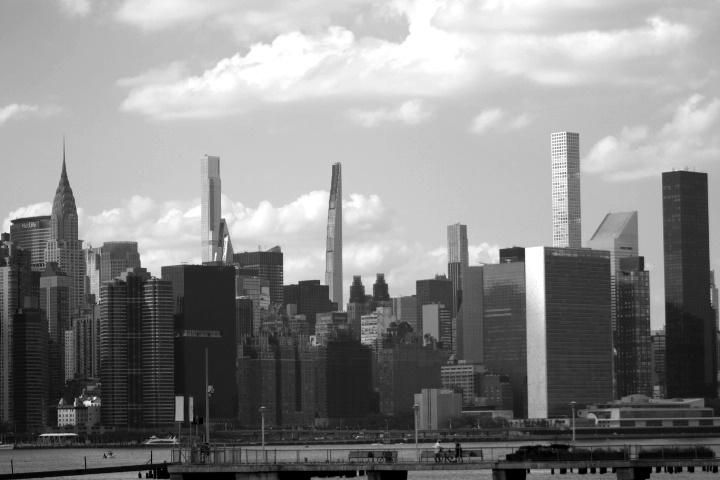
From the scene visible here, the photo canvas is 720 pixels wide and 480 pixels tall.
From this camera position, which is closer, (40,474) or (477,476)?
(40,474)

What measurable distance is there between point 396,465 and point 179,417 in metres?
12.5

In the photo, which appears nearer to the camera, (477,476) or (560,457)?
(560,457)

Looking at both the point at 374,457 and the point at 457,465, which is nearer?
the point at 457,465

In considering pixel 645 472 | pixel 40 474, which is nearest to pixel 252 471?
pixel 645 472

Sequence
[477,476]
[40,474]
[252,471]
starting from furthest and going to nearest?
[477,476] → [40,474] → [252,471]

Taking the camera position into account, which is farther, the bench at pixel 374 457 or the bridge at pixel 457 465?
the bench at pixel 374 457

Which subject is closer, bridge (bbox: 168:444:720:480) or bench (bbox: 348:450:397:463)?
bridge (bbox: 168:444:720:480)

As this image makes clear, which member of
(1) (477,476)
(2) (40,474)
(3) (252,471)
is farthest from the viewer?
(1) (477,476)

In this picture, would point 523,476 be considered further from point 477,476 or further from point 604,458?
point 477,476

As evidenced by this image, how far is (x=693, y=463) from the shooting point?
9906 centimetres

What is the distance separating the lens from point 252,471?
96.9 meters

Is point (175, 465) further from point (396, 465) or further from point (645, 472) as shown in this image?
point (645, 472)

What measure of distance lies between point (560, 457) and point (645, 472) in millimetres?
6151

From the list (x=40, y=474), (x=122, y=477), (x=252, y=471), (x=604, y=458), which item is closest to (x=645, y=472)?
(x=604, y=458)
